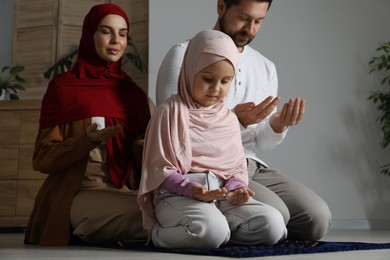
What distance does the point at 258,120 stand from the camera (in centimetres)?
206

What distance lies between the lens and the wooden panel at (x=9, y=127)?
3.81 m

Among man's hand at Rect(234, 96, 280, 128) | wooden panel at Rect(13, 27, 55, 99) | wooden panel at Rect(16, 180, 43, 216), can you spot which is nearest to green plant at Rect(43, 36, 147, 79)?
wooden panel at Rect(13, 27, 55, 99)

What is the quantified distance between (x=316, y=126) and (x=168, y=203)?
8.76ft

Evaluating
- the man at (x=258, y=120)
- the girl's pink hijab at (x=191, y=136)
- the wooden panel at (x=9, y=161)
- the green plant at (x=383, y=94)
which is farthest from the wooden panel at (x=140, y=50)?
the girl's pink hijab at (x=191, y=136)

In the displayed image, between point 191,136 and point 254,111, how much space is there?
304 millimetres

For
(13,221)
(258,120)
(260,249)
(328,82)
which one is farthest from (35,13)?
(260,249)

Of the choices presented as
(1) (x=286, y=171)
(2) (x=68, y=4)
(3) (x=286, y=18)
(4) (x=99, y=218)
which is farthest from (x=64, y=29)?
(4) (x=99, y=218)

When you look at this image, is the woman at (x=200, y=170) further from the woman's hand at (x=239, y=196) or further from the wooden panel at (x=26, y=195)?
the wooden panel at (x=26, y=195)

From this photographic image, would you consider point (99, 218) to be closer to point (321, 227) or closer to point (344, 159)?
point (321, 227)

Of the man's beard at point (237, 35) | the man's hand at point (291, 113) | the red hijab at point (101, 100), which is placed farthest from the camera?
the man's beard at point (237, 35)

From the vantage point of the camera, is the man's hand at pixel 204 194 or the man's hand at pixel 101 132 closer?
the man's hand at pixel 204 194

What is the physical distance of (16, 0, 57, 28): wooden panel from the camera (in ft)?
14.8

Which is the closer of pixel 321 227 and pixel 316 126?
pixel 321 227

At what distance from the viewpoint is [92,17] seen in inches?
88.7
